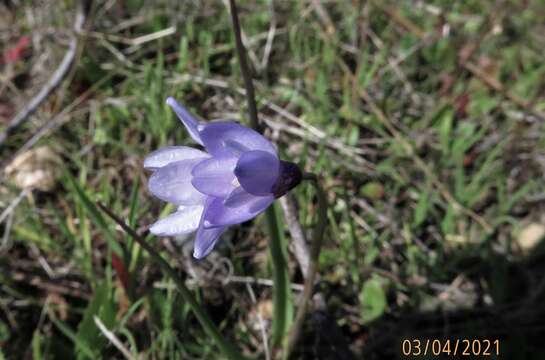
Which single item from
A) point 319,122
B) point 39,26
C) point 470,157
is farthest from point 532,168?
point 39,26

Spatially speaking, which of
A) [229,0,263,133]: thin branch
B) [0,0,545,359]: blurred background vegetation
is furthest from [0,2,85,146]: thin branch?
[229,0,263,133]: thin branch

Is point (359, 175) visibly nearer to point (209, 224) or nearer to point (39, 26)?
point (209, 224)

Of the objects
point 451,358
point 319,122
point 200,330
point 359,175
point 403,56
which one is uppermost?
point 403,56

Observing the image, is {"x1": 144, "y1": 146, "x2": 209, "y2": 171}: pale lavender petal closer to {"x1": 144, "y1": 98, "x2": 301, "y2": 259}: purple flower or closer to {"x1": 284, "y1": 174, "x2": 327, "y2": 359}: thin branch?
{"x1": 144, "y1": 98, "x2": 301, "y2": 259}: purple flower

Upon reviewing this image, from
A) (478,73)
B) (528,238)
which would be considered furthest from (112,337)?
(478,73)

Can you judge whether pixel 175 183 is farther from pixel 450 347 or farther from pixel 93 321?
pixel 450 347

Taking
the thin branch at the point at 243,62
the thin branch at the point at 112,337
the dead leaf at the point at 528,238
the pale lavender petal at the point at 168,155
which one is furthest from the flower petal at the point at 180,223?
the dead leaf at the point at 528,238
